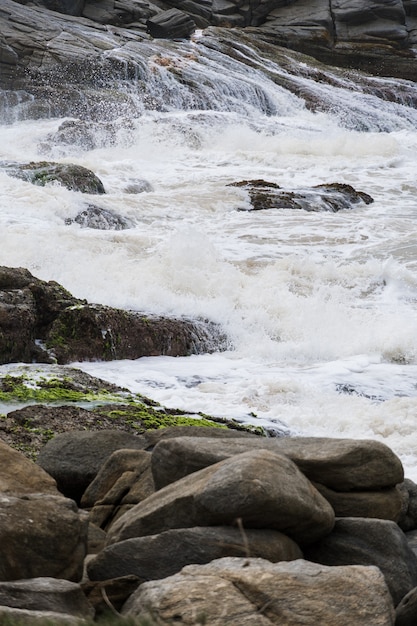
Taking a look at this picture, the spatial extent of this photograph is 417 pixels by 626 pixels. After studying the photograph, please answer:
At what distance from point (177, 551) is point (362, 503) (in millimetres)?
1405

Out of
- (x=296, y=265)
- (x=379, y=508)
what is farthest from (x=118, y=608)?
(x=296, y=265)

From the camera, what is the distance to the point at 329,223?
19.2m

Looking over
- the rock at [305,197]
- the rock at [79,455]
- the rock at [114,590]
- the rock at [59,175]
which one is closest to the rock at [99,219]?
the rock at [59,175]

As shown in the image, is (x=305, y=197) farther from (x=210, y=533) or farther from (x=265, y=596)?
(x=265, y=596)

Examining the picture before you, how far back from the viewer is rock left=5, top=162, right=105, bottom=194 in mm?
18297

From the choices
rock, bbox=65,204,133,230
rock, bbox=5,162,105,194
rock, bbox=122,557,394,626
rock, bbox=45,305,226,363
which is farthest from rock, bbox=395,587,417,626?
rock, bbox=5,162,105,194

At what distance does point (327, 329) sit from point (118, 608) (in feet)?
27.6

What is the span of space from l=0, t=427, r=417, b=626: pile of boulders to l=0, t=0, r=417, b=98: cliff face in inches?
1044

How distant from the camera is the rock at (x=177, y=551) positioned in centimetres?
393

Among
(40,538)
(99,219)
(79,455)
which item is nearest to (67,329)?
(79,455)

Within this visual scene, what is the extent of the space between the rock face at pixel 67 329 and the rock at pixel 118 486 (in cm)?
377

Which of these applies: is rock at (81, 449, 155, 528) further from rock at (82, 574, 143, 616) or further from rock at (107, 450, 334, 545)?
rock at (82, 574, 143, 616)

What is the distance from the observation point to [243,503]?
13.1 feet

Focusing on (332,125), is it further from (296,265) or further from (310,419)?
(310,419)
